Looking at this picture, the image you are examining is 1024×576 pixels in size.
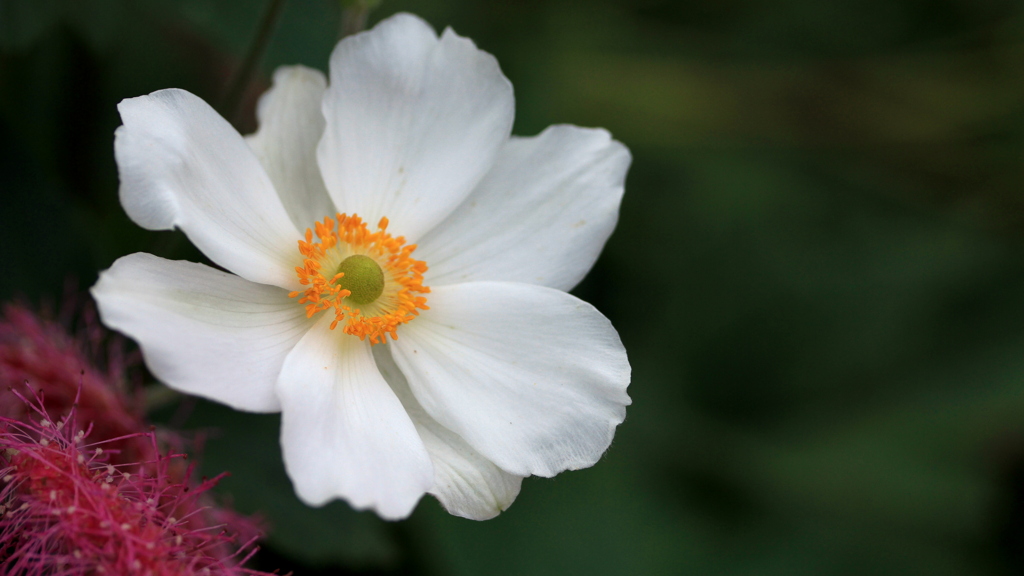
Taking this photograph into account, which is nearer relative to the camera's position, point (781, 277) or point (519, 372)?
point (519, 372)

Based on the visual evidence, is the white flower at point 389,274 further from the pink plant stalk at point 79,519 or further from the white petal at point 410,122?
the pink plant stalk at point 79,519

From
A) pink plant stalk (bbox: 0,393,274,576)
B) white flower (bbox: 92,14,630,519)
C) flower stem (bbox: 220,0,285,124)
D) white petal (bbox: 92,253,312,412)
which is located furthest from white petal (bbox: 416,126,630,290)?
pink plant stalk (bbox: 0,393,274,576)

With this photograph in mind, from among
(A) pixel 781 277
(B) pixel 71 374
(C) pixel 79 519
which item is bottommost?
(B) pixel 71 374

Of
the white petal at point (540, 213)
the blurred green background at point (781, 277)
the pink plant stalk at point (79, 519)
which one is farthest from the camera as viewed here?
the blurred green background at point (781, 277)

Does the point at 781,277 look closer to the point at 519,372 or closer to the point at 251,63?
the point at 519,372

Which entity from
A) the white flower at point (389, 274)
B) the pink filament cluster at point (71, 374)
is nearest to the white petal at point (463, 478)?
the white flower at point (389, 274)

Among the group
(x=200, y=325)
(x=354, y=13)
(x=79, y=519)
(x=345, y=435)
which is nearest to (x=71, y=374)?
(x=79, y=519)

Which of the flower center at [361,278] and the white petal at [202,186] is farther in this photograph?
the flower center at [361,278]
